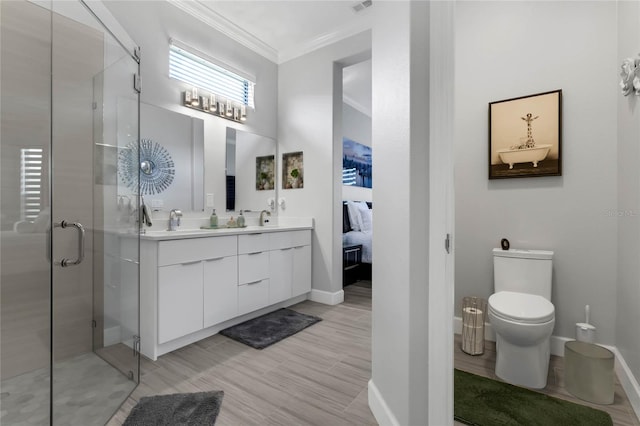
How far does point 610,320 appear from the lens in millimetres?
2008

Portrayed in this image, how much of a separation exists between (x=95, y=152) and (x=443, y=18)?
2215mm

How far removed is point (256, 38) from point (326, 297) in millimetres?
3087

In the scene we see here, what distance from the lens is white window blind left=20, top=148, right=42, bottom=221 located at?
1693 millimetres

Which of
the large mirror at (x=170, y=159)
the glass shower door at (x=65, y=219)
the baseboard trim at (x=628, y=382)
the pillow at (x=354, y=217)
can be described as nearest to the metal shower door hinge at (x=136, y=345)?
the glass shower door at (x=65, y=219)

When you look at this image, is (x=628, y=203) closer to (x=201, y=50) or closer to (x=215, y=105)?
(x=215, y=105)

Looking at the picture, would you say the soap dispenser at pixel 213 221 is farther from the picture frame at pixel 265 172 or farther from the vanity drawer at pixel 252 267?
the picture frame at pixel 265 172

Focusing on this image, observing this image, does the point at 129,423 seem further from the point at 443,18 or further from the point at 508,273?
the point at 508,273

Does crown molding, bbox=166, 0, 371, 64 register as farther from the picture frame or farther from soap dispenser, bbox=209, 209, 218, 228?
soap dispenser, bbox=209, 209, 218, 228

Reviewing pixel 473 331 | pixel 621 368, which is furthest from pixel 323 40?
pixel 621 368

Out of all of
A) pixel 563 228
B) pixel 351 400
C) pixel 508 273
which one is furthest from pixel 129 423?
pixel 563 228

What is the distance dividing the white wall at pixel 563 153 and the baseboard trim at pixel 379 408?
4.35 ft

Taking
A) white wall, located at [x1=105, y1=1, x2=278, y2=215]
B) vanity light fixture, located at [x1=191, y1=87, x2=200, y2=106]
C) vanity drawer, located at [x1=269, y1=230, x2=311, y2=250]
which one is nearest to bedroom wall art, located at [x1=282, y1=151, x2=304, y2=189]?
white wall, located at [x1=105, y1=1, x2=278, y2=215]

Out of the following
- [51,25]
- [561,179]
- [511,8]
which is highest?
[511,8]

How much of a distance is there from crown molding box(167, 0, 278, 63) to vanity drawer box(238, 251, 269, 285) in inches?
93.3
